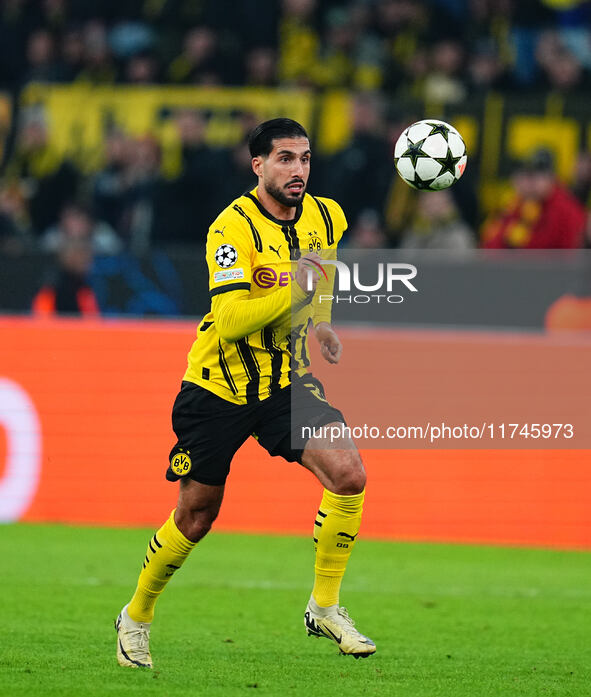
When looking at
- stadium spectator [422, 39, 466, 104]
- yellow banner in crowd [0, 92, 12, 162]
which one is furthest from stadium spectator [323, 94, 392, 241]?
yellow banner in crowd [0, 92, 12, 162]

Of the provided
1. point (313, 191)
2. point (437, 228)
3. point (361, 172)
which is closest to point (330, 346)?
point (437, 228)

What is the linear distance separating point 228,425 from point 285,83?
10.1 m

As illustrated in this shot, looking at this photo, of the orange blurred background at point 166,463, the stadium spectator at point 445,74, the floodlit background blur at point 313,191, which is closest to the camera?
the orange blurred background at point 166,463

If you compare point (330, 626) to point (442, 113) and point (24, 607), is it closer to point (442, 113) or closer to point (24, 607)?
point (24, 607)

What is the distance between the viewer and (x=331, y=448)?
18.6 feet

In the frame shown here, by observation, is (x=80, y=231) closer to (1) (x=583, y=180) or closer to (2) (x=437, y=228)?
(2) (x=437, y=228)

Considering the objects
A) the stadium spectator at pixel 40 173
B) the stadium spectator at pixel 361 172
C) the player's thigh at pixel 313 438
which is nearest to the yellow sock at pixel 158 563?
the player's thigh at pixel 313 438

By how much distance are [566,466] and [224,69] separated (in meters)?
7.51

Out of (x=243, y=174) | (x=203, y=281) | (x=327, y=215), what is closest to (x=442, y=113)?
(x=243, y=174)

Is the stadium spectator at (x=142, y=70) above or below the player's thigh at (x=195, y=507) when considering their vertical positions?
above

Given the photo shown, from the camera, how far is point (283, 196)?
5.71 metres

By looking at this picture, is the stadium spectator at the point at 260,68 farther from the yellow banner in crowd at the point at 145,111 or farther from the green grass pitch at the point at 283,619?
the green grass pitch at the point at 283,619

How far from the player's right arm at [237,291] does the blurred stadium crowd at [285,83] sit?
20.2 feet

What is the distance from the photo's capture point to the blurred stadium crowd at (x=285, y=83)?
499 inches
